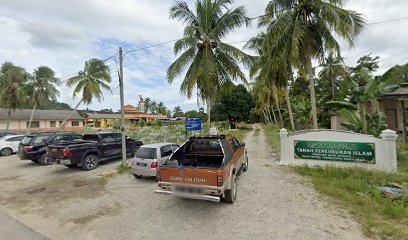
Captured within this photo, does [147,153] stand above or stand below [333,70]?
below

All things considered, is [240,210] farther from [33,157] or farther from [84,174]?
[33,157]

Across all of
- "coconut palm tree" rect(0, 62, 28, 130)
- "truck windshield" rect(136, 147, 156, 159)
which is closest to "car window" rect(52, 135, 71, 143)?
"truck windshield" rect(136, 147, 156, 159)

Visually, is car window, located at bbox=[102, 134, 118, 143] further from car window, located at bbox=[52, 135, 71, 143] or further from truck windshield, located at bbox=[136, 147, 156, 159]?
truck windshield, located at bbox=[136, 147, 156, 159]

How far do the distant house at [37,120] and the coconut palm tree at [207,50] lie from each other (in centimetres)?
3348

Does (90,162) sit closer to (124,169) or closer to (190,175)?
(124,169)

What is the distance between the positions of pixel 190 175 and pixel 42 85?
29.1m

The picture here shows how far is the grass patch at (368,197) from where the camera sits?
13.4 feet

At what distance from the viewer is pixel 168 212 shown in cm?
517

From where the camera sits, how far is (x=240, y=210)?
5.09 m

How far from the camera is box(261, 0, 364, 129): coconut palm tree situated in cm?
965

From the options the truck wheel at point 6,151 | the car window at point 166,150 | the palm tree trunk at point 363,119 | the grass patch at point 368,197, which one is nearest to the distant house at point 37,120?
the truck wheel at point 6,151

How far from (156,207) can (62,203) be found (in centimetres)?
283

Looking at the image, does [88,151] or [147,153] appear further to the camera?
[88,151]

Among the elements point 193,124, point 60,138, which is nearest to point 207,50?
point 193,124
